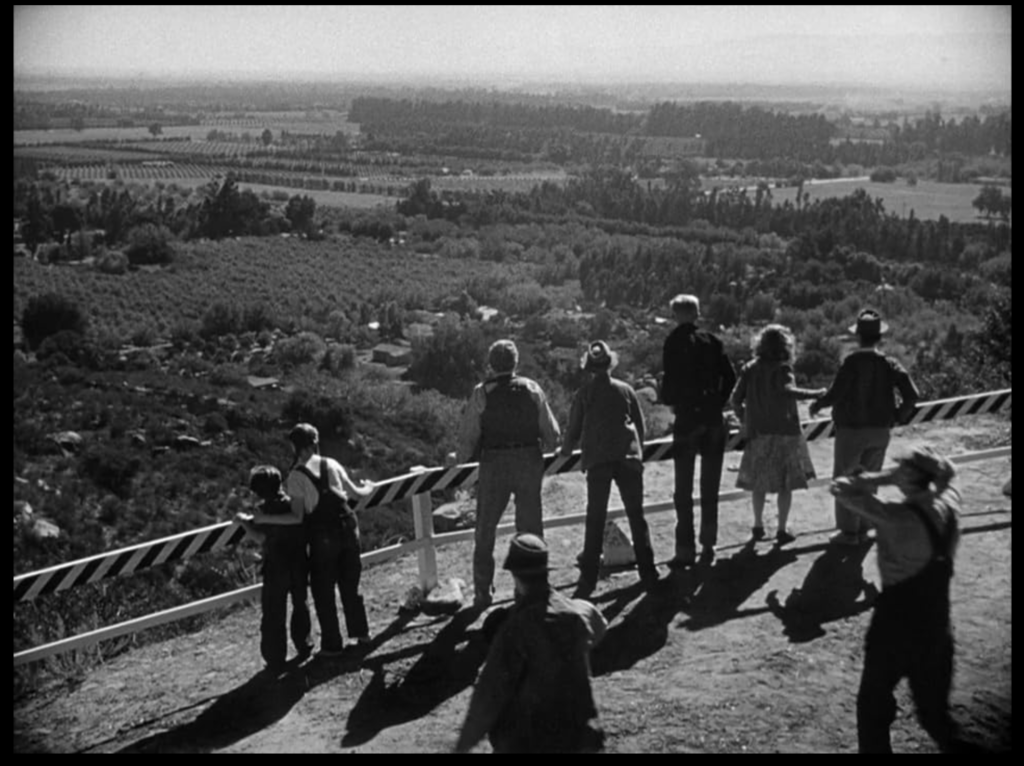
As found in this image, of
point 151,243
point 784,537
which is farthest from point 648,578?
point 151,243

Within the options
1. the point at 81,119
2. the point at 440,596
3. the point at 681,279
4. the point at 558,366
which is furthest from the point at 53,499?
the point at 440,596

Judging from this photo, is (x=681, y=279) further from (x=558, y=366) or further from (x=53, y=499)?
(x=53, y=499)

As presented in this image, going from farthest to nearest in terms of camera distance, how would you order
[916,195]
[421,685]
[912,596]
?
[916,195] < [421,685] < [912,596]

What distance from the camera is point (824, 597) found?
689 cm

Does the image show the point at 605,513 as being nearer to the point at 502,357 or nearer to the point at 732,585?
the point at 732,585

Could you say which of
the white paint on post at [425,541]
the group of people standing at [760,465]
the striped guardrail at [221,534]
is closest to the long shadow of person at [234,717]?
the striped guardrail at [221,534]

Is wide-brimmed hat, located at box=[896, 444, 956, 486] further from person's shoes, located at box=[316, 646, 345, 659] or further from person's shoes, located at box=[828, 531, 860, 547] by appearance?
person's shoes, located at box=[316, 646, 345, 659]

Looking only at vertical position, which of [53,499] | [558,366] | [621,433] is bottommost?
[53,499]

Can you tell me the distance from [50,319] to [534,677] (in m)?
16.6

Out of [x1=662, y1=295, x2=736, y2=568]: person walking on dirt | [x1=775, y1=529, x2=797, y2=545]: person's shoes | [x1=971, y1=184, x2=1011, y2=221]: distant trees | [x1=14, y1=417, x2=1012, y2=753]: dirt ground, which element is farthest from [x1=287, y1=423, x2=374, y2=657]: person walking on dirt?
[x1=971, y1=184, x2=1011, y2=221]: distant trees

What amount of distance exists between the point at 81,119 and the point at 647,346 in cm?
867

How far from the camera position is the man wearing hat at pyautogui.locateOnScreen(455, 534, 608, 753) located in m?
4.28

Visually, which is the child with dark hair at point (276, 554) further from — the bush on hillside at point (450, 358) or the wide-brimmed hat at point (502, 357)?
the bush on hillside at point (450, 358)

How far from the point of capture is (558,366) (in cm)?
1822
